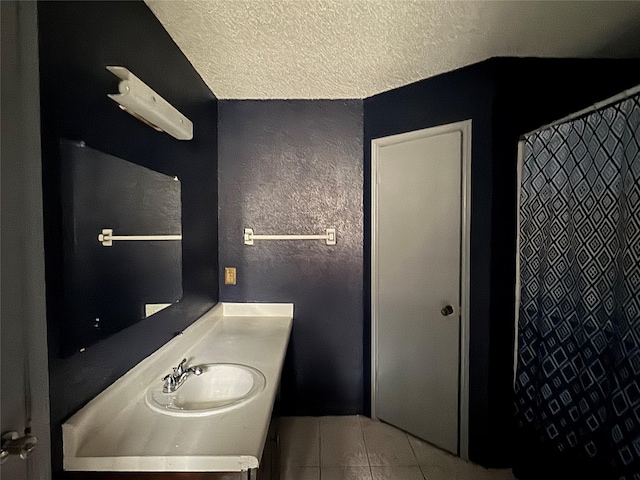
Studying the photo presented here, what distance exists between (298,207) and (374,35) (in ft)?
3.95

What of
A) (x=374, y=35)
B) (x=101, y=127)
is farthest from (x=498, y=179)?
(x=101, y=127)

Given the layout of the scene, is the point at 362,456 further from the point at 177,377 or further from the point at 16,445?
the point at 16,445

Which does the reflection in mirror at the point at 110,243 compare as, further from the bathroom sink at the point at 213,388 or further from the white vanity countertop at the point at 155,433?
the bathroom sink at the point at 213,388

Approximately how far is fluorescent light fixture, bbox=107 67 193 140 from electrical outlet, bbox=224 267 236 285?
1.15 meters

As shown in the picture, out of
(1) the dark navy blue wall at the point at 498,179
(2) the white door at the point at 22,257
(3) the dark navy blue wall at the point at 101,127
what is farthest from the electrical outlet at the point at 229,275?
(2) the white door at the point at 22,257

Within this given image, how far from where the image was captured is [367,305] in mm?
2631

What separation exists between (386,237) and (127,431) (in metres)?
1.80

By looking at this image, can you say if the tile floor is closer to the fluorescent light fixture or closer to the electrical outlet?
the electrical outlet

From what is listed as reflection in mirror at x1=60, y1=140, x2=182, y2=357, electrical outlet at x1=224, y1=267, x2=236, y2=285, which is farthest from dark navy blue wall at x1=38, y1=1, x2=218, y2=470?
electrical outlet at x1=224, y1=267, x2=236, y2=285

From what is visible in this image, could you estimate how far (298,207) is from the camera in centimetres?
264

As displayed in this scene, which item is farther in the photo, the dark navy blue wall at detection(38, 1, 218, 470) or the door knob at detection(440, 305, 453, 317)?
the door knob at detection(440, 305, 453, 317)

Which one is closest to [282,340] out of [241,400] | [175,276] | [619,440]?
[175,276]

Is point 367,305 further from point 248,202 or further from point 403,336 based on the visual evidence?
point 248,202

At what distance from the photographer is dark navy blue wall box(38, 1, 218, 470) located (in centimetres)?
98
